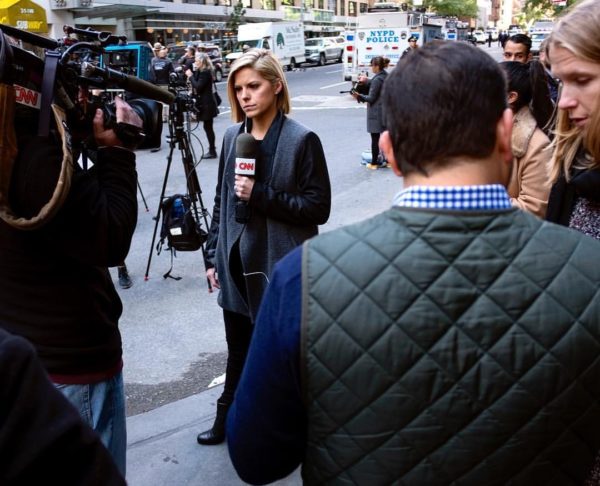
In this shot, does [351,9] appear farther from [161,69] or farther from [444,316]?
[444,316]

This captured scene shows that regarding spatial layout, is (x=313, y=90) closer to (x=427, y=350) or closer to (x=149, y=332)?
(x=149, y=332)

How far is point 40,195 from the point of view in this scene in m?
1.64

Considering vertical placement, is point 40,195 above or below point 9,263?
above

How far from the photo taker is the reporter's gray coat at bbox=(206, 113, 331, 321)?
2736 millimetres

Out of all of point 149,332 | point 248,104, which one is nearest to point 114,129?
point 248,104

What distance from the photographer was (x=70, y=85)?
1846mm

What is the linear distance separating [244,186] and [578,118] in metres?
1.40

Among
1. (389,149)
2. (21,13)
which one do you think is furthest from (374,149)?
(389,149)

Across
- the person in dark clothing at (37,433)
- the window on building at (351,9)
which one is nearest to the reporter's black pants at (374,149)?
the person in dark clothing at (37,433)

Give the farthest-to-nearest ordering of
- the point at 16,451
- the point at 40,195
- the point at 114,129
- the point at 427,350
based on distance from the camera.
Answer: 1. the point at 114,129
2. the point at 40,195
3. the point at 427,350
4. the point at 16,451

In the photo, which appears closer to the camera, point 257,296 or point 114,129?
point 114,129

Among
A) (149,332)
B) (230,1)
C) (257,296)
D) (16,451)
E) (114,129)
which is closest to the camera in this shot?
(16,451)

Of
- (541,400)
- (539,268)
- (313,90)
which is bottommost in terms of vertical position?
(313,90)

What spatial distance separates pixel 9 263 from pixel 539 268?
1.43m
